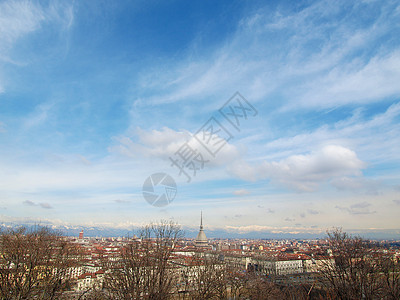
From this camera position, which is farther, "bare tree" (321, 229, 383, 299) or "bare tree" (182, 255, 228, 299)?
"bare tree" (182, 255, 228, 299)

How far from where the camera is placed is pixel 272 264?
9100 centimetres

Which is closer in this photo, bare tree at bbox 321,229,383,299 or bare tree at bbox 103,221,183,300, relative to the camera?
bare tree at bbox 103,221,183,300

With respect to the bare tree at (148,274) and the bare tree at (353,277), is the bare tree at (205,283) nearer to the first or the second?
the bare tree at (148,274)

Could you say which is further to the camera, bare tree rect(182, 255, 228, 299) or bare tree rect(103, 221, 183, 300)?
bare tree rect(182, 255, 228, 299)

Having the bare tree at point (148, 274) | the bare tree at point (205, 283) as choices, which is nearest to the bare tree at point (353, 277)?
the bare tree at point (205, 283)

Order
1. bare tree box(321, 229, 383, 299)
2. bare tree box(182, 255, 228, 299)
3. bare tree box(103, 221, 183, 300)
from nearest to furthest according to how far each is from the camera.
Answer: bare tree box(103, 221, 183, 300) < bare tree box(321, 229, 383, 299) < bare tree box(182, 255, 228, 299)

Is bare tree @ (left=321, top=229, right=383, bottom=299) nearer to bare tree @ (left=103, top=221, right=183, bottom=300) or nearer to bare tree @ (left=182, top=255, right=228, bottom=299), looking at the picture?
bare tree @ (left=182, top=255, right=228, bottom=299)

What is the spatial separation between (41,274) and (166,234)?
1820cm

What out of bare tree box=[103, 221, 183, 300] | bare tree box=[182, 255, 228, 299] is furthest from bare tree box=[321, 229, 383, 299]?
bare tree box=[103, 221, 183, 300]

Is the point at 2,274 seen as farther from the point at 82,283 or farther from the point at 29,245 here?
the point at 82,283

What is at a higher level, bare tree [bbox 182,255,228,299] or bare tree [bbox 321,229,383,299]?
bare tree [bbox 321,229,383,299]

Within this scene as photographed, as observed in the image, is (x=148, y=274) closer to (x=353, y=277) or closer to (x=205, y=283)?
(x=205, y=283)

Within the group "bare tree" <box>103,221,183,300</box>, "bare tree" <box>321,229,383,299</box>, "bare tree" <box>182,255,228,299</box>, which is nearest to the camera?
"bare tree" <box>103,221,183,300</box>

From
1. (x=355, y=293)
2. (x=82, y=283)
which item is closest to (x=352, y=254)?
(x=355, y=293)
